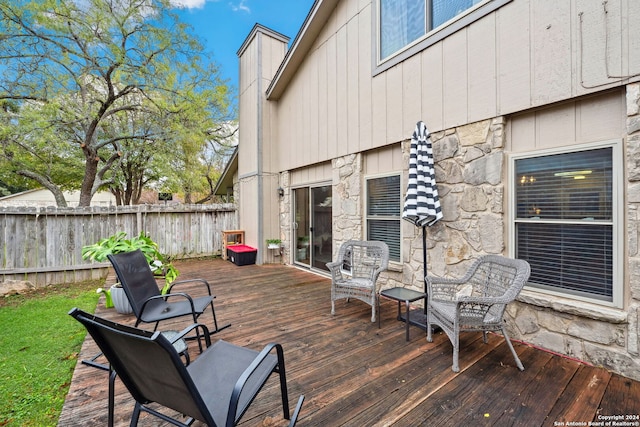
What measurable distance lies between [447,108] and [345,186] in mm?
2208

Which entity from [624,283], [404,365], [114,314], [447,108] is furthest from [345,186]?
[114,314]

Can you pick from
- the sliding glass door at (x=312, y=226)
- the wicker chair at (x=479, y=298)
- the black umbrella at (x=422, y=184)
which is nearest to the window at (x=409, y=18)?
the black umbrella at (x=422, y=184)

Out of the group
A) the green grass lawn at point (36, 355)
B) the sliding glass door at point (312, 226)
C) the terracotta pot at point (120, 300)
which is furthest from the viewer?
the sliding glass door at point (312, 226)

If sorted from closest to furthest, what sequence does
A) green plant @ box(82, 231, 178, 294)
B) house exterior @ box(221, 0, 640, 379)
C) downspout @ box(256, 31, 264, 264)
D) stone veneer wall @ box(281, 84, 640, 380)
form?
stone veneer wall @ box(281, 84, 640, 380) < house exterior @ box(221, 0, 640, 379) < green plant @ box(82, 231, 178, 294) < downspout @ box(256, 31, 264, 264)

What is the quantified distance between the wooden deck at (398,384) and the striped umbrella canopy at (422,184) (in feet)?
4.63

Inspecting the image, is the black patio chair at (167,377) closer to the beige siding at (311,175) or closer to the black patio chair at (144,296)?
the black patio chair at (144,296)

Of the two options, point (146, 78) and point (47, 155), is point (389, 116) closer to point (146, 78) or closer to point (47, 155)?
point (146, 78)

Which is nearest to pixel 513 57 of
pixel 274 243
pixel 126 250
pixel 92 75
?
pixel 126 250

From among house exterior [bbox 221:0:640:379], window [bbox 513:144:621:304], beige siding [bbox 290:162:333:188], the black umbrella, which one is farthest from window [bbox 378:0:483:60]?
beige siding [bbox 290:162:333:188]

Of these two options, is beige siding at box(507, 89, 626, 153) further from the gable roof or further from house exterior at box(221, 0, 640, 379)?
the gable roof

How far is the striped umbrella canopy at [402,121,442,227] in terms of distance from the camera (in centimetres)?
345

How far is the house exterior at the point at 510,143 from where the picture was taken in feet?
8.00

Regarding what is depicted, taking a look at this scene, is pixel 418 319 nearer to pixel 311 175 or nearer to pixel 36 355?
pixel 311 175

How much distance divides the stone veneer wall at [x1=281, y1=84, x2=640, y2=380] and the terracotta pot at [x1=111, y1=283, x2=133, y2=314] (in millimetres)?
3841
